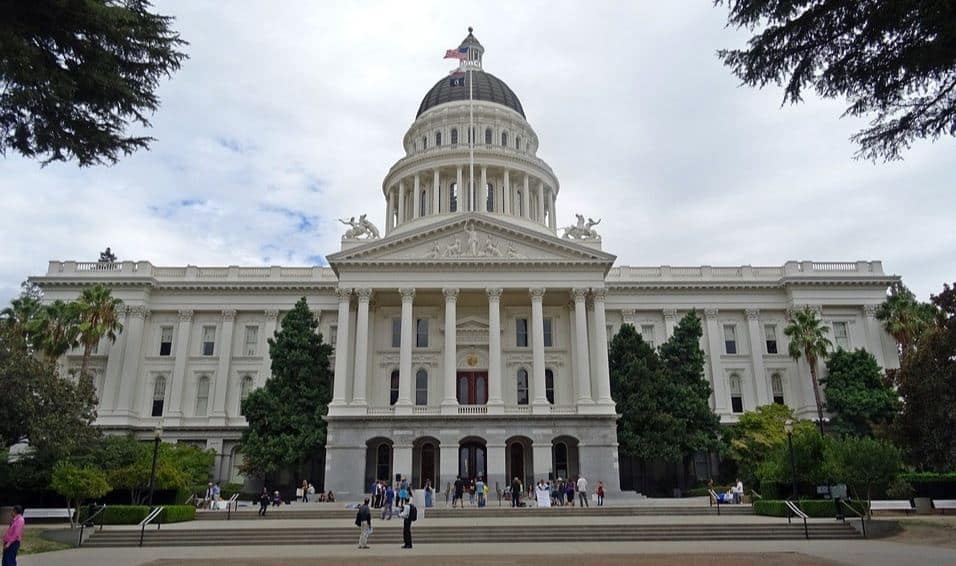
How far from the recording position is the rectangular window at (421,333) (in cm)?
4794

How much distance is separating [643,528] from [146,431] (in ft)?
129

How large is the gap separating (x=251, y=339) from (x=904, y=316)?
47.1m

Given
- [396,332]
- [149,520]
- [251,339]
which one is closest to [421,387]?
[396,332]

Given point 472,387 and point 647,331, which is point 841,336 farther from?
point 472,387

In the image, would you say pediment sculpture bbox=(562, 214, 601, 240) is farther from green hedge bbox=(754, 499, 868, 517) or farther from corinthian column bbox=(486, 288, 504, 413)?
green hedge bbox=(754, 499, 868, 517)

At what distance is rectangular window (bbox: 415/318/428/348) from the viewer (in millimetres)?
47938

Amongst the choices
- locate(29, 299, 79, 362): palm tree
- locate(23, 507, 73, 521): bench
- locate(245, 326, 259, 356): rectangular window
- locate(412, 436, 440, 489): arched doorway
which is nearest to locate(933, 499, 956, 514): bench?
locate(412, 436, 440, 489): arched doorway

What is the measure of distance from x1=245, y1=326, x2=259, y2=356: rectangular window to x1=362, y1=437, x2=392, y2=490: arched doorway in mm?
14929

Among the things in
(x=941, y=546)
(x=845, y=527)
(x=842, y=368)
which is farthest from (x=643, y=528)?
(x=842, y=368)

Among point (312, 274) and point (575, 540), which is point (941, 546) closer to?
point (575, 540)

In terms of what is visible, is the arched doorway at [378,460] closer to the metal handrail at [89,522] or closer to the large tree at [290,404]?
the large tree at [290,404]

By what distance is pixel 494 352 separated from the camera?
43656mm

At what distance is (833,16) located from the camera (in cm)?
1306

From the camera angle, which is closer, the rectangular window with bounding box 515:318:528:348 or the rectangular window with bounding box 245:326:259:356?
the rectangular window with bounding box 515:318:528:348
